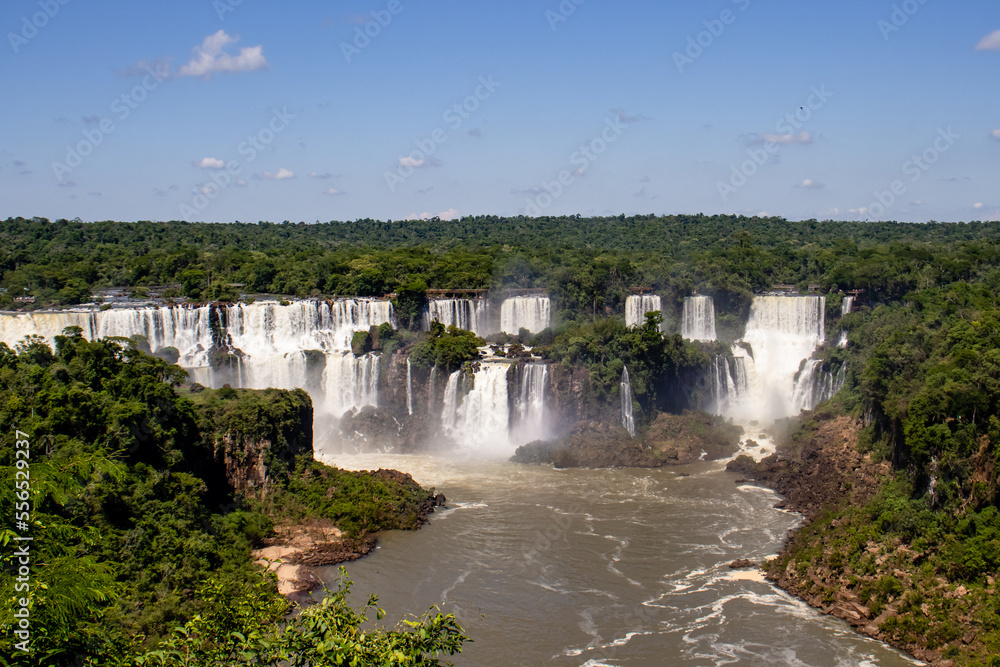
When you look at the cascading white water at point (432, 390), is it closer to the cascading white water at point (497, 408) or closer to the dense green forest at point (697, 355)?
the dense green forest at point (697, 355)

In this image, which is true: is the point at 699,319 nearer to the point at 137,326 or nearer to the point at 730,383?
the point at 730,383

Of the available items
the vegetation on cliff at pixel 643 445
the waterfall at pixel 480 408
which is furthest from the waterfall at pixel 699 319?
the waterfall at pixel 480 408

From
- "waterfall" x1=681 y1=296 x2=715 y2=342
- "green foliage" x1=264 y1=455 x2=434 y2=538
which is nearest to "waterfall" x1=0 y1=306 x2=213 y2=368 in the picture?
"green foliage" x1=264 y1=455 x2=434 y2=538

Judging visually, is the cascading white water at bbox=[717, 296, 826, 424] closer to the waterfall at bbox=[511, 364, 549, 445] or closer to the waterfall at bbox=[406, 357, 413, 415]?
the waterfall at bbox=[511, 364, 549, 445]

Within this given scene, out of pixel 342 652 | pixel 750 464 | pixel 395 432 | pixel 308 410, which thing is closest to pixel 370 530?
pixel 308 410

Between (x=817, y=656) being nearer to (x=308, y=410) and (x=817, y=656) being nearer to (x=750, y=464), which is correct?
(x=750, y=464)

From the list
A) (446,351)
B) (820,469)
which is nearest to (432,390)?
(446,351)
